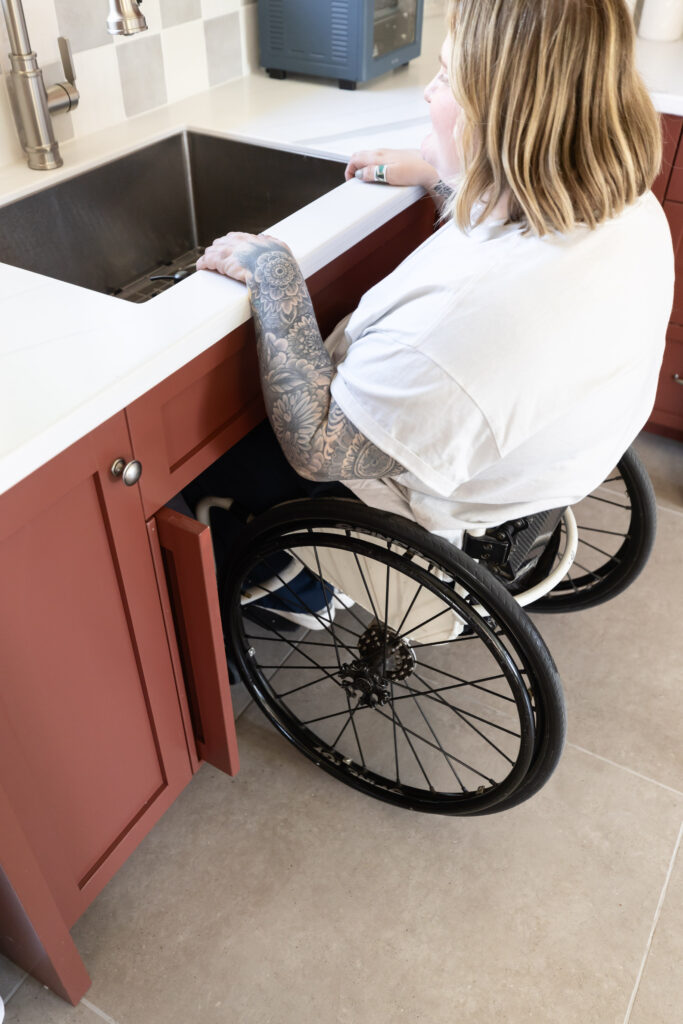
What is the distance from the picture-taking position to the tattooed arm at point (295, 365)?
1.01m

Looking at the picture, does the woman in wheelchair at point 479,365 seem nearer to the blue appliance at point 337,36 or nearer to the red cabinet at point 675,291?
the blue appliance at point 337,36

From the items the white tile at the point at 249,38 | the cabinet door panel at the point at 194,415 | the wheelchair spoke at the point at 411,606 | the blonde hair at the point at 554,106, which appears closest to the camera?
the blonde hair at the point at 554,106

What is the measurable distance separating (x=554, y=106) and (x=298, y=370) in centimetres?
41

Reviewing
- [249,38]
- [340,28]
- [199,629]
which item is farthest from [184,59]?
[199,629]

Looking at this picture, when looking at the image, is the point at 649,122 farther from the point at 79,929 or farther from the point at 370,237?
the point at 79,929

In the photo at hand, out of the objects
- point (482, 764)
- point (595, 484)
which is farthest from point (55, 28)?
point (482, 764)

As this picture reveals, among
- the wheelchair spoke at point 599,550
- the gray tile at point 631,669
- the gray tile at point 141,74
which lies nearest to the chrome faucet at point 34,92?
the gray tile at point 141,74

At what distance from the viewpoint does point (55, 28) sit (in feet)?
4.35

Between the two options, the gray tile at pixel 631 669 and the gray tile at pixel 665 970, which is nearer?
the gray tile at pixel 665 970

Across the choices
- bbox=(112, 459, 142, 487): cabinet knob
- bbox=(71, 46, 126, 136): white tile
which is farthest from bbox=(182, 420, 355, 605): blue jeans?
bbox=(71, 46, 126, 136): white tile

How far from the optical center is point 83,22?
137 cm

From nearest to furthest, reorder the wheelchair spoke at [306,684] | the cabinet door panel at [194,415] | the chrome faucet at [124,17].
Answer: the cabinet door panel at [194,415], the chrome faucet at [124,17], the wheelchair spoke at [306,684]

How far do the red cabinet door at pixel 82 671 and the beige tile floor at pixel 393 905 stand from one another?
166mm

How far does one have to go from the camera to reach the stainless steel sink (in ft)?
4.25
